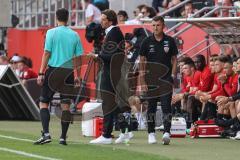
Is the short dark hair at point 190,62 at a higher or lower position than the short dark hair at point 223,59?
lower

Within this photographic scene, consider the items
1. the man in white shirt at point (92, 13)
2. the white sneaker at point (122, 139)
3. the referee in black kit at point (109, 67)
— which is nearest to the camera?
the referee in black kit at point (109, 67)

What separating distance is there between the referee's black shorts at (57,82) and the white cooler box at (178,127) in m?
3.22

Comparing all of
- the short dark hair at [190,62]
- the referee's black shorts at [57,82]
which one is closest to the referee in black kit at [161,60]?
the referee's black shorts at [57,82]

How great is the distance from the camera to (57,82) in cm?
1619

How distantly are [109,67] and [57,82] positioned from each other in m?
1.02

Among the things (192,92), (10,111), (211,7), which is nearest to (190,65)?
(192,92)

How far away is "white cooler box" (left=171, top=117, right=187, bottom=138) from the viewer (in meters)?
19.0

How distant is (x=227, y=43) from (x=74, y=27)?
8311 millimetres

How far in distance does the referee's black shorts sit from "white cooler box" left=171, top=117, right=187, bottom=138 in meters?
3.22

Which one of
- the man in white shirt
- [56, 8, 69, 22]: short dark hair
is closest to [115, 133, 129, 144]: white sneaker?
[56, 8, 69, 22]: short dark hair

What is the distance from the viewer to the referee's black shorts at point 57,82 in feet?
52.9

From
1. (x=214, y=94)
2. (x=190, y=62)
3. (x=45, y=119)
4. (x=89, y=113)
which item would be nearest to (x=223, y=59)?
(x=214, y=94)

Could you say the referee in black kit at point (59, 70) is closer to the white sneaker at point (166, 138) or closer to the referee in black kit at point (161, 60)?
the referee in black kit at point (161, 60)

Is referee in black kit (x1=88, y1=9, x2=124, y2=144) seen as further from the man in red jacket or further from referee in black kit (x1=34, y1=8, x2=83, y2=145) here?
the man in red jacket
